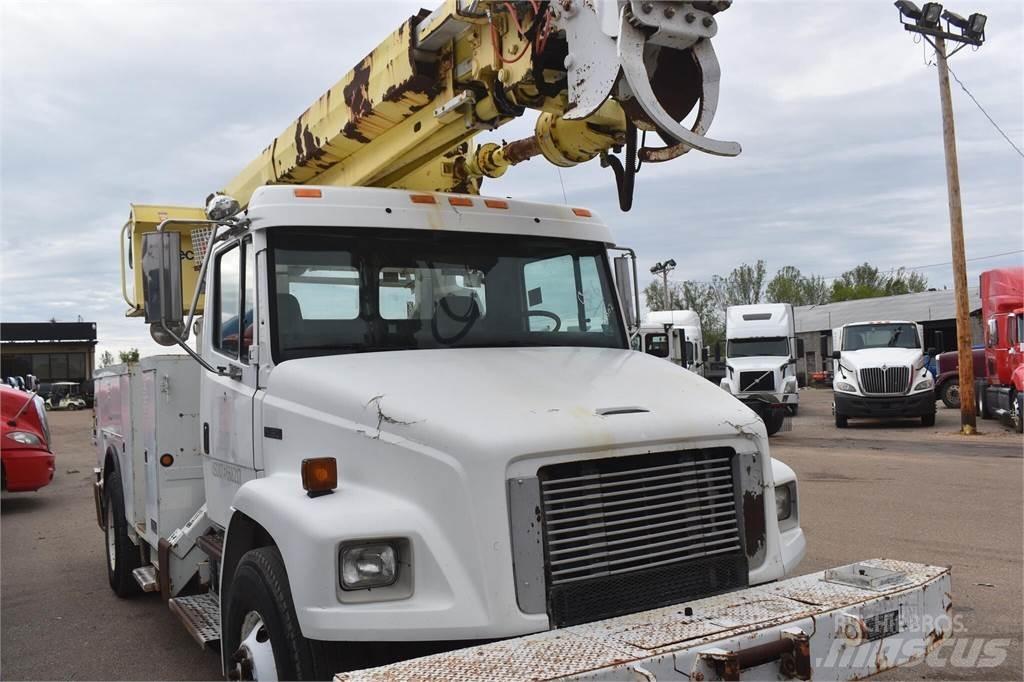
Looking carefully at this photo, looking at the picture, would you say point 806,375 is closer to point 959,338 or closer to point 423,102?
point 959,338

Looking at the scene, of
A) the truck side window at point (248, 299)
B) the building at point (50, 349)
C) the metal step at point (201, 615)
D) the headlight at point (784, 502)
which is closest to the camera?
the headlight at point (784, 502)

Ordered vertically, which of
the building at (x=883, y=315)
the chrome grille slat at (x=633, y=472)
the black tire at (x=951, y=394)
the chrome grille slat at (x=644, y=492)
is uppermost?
the building at (x=883, y=315)

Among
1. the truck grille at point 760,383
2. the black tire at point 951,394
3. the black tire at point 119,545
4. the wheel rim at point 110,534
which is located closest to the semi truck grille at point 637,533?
the black tire at point 119,545

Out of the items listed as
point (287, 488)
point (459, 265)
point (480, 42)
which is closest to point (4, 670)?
point (287, 488)

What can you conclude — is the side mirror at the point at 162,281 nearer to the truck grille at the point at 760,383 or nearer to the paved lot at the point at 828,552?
the paved lot at the point at 828,552

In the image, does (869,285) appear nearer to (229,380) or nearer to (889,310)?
(889,310)

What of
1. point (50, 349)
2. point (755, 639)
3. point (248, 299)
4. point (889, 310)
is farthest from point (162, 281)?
point (50, 349)

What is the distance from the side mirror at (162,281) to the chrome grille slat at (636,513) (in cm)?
210

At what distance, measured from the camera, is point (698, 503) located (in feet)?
11.8

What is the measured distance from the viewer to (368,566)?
10.4 feet

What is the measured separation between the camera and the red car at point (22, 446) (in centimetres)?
1183

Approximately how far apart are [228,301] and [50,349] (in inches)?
2340

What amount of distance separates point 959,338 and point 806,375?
30.1m

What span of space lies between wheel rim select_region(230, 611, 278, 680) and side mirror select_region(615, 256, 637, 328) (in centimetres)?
273
